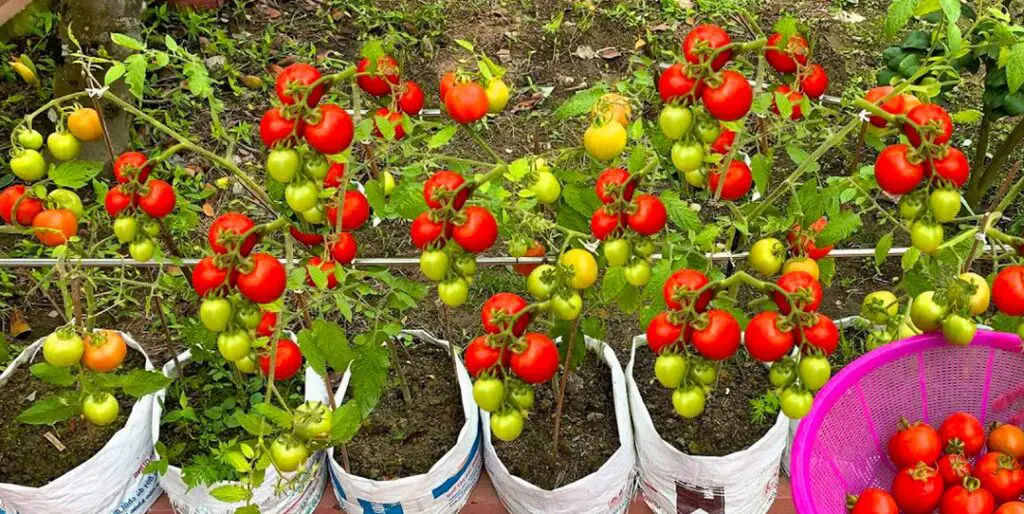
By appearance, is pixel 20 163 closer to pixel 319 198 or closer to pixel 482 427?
pixel 319 198

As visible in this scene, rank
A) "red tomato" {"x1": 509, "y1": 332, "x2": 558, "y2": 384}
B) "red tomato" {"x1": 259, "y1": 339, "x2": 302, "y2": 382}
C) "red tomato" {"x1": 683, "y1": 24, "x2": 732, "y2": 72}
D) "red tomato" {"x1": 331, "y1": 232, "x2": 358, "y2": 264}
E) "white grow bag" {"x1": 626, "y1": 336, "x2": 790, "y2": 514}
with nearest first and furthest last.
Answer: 1. "red tomato" {"x1": 683, "y1": 24, "x2": 732, "y2": 72}
2. "red tomato" {"x1": 509, "y1": 332, "x2": 558, "y2": 384}
3. "red tomato" {"x1": 331, "y1": 232, "x2": 358, "y2": 264}
4. "red tomato" {"x1": 259, "y1": 339, "x2": 302, "y2": 382}
5. "white grow bag" {"x1": 626, "y1": 336, "x2": 790, "y2": 514}

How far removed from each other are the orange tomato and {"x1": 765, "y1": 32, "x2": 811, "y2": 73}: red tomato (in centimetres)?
121

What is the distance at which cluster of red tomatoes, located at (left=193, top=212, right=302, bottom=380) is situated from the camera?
130cm

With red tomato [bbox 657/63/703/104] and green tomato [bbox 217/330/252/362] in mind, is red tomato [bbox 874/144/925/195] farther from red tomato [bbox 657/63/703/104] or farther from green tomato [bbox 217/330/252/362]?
green tomato [bbox 217/330/252/362]

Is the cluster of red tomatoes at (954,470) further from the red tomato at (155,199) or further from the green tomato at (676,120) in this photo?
the red tomato at (155,199)

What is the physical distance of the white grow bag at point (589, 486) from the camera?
1845 mm

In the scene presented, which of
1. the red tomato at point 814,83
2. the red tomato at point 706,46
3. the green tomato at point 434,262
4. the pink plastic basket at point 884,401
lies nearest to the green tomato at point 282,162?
the green tomato at point 434,262

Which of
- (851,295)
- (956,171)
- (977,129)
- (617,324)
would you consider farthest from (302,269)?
(977,129)

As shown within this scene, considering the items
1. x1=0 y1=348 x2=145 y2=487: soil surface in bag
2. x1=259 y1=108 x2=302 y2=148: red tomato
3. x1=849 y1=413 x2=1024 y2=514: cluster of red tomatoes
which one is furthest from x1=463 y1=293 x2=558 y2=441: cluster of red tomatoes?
x1=0 y1=348 x2=145 y2=487: soil surface in bag

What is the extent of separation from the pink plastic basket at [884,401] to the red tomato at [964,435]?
0.16 ft

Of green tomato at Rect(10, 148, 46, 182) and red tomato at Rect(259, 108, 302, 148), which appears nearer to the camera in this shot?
red tomato at Rect(259, 108, 302, 148)

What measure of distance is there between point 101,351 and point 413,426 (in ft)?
2.17

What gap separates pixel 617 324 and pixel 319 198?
1.24 meters

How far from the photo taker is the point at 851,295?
101 inches
